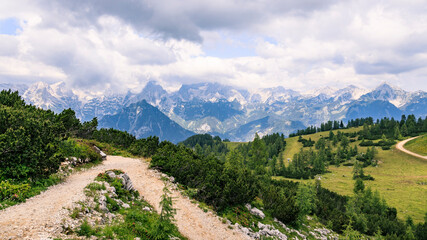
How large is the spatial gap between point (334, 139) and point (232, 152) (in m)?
166

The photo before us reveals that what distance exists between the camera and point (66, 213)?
14.2 meters

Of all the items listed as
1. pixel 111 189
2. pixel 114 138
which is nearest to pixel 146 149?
pixel 114 138

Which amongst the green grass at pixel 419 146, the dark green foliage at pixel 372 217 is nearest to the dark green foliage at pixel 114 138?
the dark green foliage at pixel 372 217

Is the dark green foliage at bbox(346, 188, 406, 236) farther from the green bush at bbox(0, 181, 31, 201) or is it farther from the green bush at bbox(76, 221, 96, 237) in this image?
the green bush at bbox(0, 181, 31, 201)

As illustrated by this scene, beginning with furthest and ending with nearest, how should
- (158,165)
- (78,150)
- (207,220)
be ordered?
(158,165)
(78,150)
(207,220)

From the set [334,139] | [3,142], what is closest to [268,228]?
[3,142]

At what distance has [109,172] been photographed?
25.8 m

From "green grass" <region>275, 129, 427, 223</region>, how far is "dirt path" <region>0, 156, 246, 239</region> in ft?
260

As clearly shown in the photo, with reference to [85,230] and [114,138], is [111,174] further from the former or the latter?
[114,138]

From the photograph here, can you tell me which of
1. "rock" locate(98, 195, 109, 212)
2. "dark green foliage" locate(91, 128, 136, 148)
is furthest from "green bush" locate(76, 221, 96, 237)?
"dark green foliage" locate(91, 128, 136, 148)

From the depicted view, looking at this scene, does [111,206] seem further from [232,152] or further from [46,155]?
[232,152]

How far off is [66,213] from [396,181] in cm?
13676

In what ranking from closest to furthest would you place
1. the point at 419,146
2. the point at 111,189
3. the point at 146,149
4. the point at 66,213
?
the point at 66,213, the point at 111,189, the point at 146,149, the point at 419,146

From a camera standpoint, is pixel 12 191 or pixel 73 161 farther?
pixel 73 161
